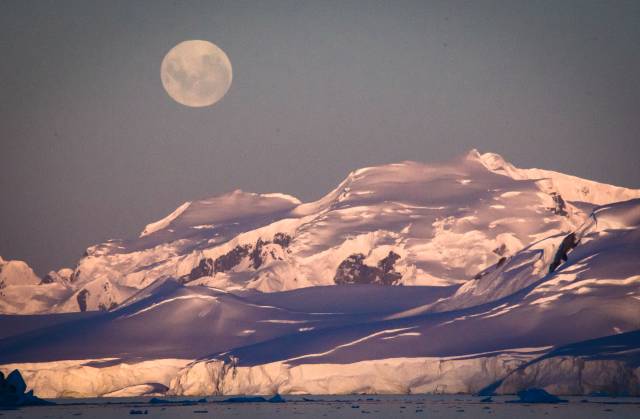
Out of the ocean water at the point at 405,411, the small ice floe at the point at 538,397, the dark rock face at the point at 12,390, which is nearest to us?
the ocean water at the point at 405,411

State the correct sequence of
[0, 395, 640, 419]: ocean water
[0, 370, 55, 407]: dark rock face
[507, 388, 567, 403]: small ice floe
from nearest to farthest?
[0, 395, 640, 419]: ocean water, [507, 388, 567, 403]: small ice floe, [0, 370, 55, 407]: dark rock face

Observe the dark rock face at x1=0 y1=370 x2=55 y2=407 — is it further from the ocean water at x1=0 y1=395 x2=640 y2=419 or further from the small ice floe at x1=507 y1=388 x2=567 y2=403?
the small ice floe at x1=507 y1=388 x2=567 y2=403

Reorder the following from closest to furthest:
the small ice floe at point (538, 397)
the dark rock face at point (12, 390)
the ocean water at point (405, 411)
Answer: the ocean water at point (405, 411) → the small ice floe at point (538, 397) → the dark rock face at point (12, 390)

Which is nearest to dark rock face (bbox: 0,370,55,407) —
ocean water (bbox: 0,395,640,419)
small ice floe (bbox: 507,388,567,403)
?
ocean water (bbox: 0,395,640,419)

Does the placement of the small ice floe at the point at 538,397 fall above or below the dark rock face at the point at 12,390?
below

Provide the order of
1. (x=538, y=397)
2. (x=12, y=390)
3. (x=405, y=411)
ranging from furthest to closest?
(x=12, y=390)
(x=538, y=397)
(x=405, y=411)

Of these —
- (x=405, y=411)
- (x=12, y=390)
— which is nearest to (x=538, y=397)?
(x=405, y=411)

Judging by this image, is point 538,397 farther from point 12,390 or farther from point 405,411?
point 12,390

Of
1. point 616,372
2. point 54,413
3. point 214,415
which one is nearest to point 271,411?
point 214,415

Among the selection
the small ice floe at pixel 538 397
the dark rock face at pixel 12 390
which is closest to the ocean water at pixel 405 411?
the small ice floe at pixel 538 397

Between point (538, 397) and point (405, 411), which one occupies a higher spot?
point (538, 397)

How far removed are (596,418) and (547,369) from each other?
3977cm

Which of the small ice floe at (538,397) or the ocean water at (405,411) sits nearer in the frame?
the ocean water at (405,411)

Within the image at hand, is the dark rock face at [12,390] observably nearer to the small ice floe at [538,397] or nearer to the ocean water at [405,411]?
the ocean water at [405,411]
